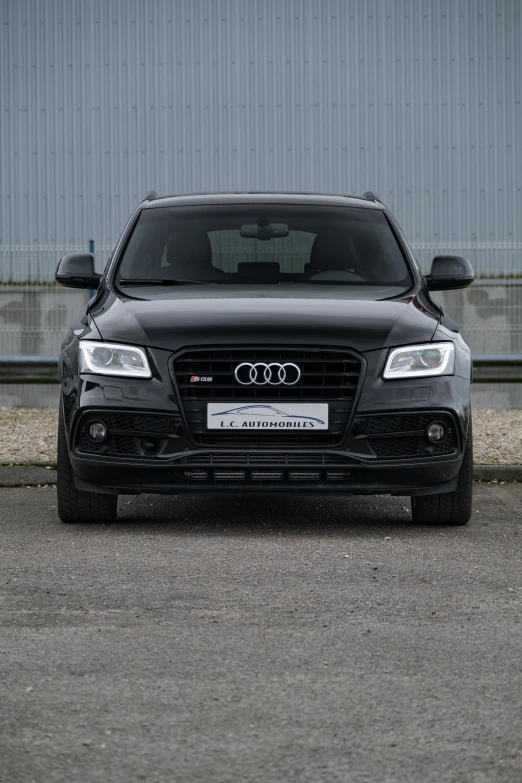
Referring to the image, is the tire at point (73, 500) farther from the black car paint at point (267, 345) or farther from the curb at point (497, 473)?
the curb at point (497, 473)

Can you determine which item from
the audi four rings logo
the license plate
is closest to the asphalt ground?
the license plate

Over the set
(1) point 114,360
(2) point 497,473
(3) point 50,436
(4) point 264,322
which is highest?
(4) point 264,322

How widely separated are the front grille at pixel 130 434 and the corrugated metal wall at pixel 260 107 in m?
15.2

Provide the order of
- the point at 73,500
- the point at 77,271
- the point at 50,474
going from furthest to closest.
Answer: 1. the point at 50,474
2. the point at 77,271
3. the point at 73,500

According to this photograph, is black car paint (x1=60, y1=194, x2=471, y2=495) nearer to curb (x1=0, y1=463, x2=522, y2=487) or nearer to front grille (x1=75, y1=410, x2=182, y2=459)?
front grille (x1=75, y1=410, x2=182, y2=459)

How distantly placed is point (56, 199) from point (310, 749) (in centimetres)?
1917

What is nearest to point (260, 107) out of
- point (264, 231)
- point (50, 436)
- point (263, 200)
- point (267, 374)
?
point (50, 436)

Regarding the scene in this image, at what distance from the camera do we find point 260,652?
14.3ft

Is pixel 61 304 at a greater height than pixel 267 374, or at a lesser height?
lesser

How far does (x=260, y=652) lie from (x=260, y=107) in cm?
1818

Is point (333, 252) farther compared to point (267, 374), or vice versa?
point (333, 252)

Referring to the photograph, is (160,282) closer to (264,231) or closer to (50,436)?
(264,231)

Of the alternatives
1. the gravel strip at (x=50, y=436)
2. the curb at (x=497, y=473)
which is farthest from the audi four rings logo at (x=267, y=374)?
the gravel strip at (x=50, y=436)

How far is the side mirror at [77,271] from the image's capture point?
309 inches
